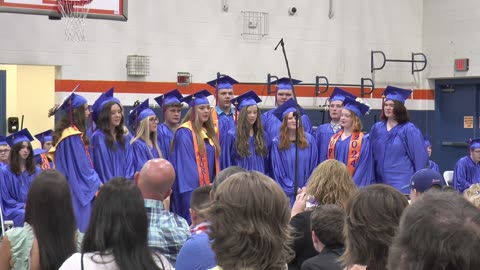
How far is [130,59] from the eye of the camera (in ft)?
40.5

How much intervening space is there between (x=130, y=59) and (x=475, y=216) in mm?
11037

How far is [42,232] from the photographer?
323 centimetres

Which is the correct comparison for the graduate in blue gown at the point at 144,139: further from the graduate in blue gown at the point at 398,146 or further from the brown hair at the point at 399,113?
the brown hair at the point at 399,113

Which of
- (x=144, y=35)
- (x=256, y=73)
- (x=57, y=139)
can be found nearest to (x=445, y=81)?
(x=256, y=73)

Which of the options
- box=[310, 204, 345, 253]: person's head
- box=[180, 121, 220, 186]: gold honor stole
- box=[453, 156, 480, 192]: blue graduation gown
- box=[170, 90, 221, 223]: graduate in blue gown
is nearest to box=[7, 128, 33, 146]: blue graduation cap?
box=[170, 90, 221, 223]: graduate in blue gown

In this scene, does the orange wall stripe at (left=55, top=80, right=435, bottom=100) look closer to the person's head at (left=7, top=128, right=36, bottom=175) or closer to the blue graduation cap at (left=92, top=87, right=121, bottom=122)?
the person's head at (left=7, top=128, right=36, bottom=175)

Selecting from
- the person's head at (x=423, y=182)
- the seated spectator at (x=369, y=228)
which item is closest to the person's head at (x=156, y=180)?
the seated spectator at (x=369, y=228)

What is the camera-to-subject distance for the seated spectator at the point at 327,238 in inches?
125

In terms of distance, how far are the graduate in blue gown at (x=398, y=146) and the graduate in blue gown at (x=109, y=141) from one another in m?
2.92

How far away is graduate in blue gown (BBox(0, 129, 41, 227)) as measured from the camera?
8875 mm

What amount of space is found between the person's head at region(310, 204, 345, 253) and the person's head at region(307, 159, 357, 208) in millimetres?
814

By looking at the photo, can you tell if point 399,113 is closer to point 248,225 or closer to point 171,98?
point 171,98

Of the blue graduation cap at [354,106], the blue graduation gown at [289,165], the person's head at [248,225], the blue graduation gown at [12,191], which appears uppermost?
the blue graduation cap at [354,106]

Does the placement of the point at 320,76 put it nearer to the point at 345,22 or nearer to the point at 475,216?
the point at 345,22
